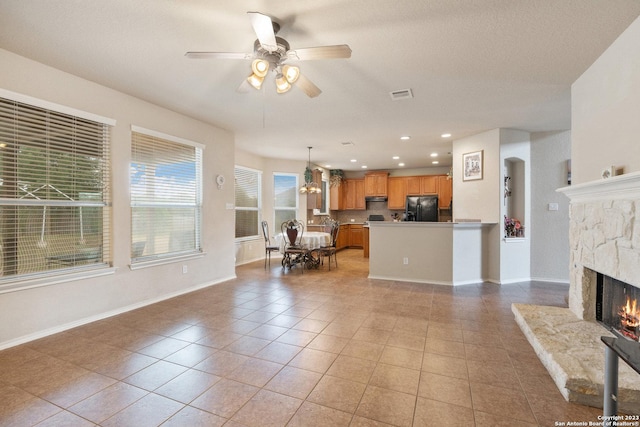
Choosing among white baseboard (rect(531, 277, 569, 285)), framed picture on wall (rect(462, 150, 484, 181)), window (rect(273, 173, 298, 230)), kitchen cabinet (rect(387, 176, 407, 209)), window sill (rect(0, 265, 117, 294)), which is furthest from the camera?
kitchen cabinet (rect(387, 176, 407, 209))

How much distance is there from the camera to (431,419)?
1.66m

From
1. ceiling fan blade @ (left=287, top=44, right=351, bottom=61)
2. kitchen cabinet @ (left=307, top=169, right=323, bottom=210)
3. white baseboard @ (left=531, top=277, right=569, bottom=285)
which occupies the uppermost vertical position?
ceiling fan blade @ (left=287, top=44, right=351, bottom=61)

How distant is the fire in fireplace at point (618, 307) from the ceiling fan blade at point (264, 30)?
3.29 metres

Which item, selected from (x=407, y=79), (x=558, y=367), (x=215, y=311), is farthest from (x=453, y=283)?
(x=215, y=311)

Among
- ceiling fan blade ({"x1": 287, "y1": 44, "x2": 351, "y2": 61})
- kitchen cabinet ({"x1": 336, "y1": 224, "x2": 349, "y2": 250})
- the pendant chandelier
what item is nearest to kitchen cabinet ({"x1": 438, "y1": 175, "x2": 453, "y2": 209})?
kitchen cabinet ({"x1": 336, "y1": 224, "x2": 349, "y2": 250})

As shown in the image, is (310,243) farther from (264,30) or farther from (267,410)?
(264,30)

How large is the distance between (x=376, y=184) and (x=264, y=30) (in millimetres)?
7840

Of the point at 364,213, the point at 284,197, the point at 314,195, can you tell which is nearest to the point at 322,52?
the point at 284,197

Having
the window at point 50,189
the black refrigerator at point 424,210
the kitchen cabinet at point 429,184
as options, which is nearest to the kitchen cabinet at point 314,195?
the black refrigerator at point 424,210

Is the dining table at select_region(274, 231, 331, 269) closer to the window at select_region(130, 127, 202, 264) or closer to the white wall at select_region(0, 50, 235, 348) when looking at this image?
the white wall at select_region(0, 50, 235, 348)

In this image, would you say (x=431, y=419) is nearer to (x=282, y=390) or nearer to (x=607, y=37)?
(x=282, y=390)

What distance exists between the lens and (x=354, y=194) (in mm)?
9875

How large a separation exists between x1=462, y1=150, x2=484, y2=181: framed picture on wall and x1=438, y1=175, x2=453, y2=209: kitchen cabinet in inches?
128

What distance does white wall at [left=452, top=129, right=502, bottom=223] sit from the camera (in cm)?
485
